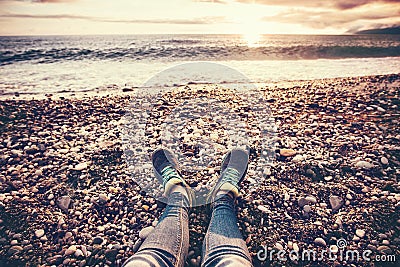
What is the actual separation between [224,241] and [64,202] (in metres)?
2.08

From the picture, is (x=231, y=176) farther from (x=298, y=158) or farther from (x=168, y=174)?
(x=298, y=158)

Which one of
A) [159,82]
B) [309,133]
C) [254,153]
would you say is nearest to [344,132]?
[309,133]

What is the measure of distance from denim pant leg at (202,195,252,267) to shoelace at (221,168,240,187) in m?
0.30

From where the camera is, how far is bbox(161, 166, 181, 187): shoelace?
324 cm

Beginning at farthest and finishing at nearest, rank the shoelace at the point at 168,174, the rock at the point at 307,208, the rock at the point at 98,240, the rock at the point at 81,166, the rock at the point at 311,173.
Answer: the rock at the point at 81,166
the rock at the point at 311,173
the shoelace at the point at 168,174
the rock at the point at 307,208
the rock at the point at 98,240

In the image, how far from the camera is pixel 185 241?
2.40 metres

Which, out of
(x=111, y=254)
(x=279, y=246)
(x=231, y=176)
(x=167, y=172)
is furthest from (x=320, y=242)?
(x=111, y=254)

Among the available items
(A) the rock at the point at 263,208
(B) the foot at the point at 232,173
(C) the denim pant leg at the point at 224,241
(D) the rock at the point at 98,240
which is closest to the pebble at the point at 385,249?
(A) the rock at the point at 263,208

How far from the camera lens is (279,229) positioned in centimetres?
269

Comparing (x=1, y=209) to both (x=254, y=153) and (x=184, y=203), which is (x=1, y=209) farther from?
(x=254, y=153)

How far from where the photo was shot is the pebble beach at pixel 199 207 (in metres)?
2.53

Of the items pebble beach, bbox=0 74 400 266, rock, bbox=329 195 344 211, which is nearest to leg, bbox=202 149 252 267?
pebble beach, bbox=0 74 400 266

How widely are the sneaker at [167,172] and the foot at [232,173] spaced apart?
392 mm

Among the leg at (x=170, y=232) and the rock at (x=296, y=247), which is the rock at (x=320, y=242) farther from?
the leg at (x=170, y=232)
